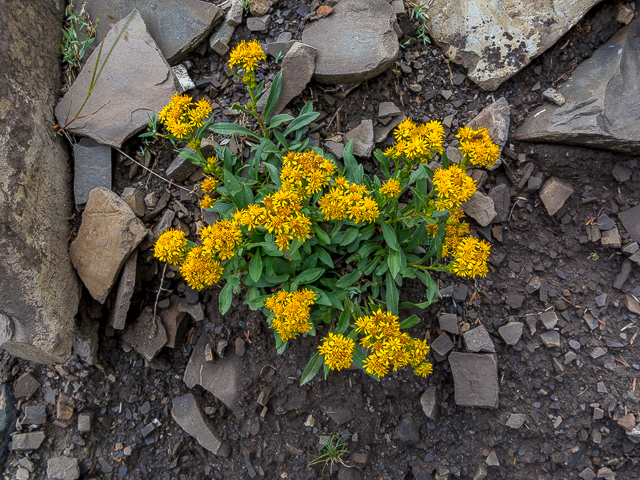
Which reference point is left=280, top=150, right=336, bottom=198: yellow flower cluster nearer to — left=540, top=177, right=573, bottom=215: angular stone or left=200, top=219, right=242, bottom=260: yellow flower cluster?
left=200, top=219, right=242, bottom=260: yellow flower cluster

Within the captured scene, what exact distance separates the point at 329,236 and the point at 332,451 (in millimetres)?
1604

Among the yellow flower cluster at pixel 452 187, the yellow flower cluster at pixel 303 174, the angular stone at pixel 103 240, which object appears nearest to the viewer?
the yellow flower cluster at pixel 452 187

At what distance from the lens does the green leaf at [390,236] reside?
3016 millimetres

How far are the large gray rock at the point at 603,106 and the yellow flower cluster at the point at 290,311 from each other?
89.1 inches

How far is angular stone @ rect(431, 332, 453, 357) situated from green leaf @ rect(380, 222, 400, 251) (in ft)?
3.08

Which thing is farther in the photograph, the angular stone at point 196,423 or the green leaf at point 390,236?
the angular stone at point 196,423

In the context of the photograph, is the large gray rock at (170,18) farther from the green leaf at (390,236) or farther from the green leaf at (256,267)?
the green leaf at (390,236)

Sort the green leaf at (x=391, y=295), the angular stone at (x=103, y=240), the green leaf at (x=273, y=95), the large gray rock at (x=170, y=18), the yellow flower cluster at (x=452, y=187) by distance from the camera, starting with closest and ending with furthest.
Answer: the yellow flower cluster at (x=452, y=187), the green leaf at (x=391, y=295), the angular stone at (x=103, y=240), the green leaf at (x=273, y=95), the large gray rock at (x=170, y=18)

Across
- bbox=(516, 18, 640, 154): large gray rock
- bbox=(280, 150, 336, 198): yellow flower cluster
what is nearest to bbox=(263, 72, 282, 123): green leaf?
bbox=(280, 150, 336, 198): yellow flower cluster

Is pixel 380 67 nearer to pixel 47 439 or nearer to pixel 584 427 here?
pixel 584 427

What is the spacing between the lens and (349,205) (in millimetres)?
2771

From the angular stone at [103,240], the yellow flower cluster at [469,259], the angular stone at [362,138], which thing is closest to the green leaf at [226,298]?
the angular stone at [103,240]

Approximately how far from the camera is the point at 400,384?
11.5 feet

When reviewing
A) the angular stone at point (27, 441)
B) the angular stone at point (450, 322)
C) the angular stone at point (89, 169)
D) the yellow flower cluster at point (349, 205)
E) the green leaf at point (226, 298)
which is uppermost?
the angular stone at point (89, 169)
